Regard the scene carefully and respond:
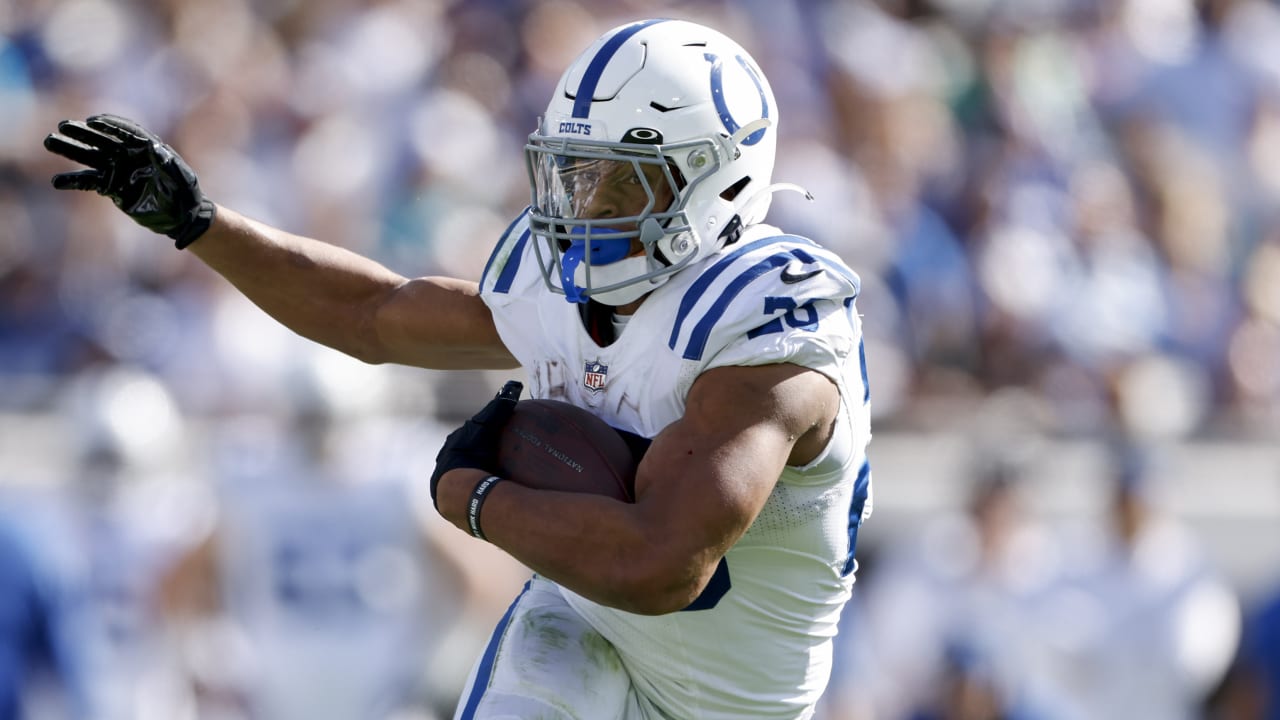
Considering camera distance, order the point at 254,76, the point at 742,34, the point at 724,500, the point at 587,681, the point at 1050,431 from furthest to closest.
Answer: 1. the point at 742,34
2. the point at 254,76
3. the point at 1050,431
4. the point at 587,681
5. the point at 724,500

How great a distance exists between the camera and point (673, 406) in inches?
106

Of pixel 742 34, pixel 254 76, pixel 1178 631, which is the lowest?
pixel 1178 631

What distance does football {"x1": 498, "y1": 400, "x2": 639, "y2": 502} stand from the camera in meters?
2.60

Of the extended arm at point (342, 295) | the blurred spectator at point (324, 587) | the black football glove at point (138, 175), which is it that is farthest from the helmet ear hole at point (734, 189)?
the blurred spectator at point (324, 587)

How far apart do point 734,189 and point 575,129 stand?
11.6 inches

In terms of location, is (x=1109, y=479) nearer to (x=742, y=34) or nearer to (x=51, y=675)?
(x=742, y=34)

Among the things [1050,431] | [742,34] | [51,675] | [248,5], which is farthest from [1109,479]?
[248,5]

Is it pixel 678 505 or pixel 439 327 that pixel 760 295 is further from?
pixel 439 327

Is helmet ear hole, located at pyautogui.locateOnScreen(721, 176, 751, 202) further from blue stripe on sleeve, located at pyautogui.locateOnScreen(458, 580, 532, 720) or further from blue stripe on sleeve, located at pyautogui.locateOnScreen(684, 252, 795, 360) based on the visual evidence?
blue stripe on sleeve, located at pyautogui.locateOnScreen(458, 580, 532, 720)

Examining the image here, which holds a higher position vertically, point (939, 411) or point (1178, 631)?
point (939, 411)

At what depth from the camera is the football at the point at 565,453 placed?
2.60 metres

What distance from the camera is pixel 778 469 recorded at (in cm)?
252

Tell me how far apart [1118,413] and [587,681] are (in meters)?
4.12

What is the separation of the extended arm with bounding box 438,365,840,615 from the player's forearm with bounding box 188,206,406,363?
88 centimetres
